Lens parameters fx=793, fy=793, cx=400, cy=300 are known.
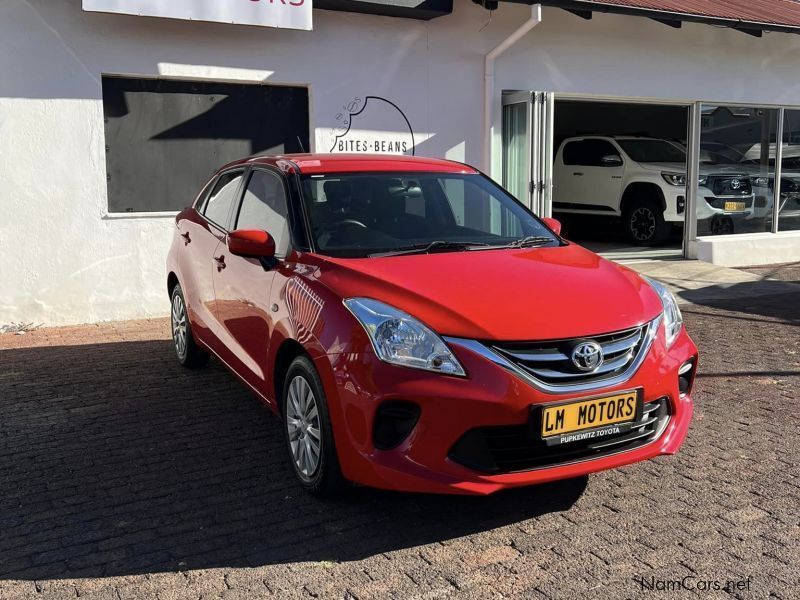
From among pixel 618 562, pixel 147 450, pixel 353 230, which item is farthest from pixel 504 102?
pixel 618 562

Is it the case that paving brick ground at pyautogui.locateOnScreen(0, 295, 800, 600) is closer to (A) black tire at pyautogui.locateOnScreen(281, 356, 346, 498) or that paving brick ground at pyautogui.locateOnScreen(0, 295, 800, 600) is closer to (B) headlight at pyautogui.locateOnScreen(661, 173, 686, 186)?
(A) black tire at pyautogui.locateOnScreen(281, 356, 346, 498)

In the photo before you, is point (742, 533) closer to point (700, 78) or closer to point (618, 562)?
point (618, 562)

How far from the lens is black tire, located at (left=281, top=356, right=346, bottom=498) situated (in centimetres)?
361

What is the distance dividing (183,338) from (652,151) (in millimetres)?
10560

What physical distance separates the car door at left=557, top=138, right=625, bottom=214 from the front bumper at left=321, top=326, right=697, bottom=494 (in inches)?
459

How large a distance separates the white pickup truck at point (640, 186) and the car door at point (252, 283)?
9.20 metres

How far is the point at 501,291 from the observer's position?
12.0 ft

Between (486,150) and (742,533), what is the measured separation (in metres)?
7.34

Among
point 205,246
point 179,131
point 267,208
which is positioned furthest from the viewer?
point 179,131

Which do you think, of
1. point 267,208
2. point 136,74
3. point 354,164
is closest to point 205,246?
point 267,208

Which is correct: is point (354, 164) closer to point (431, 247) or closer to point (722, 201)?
point (431, 247)

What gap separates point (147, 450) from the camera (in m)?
4.65

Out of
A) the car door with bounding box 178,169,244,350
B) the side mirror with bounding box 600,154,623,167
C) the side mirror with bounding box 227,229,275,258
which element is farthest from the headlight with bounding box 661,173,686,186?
the side mirror with bounding box 227,229,275,258

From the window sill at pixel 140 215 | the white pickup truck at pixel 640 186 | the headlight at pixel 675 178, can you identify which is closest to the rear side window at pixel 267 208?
the window sill at pixel 140 215
